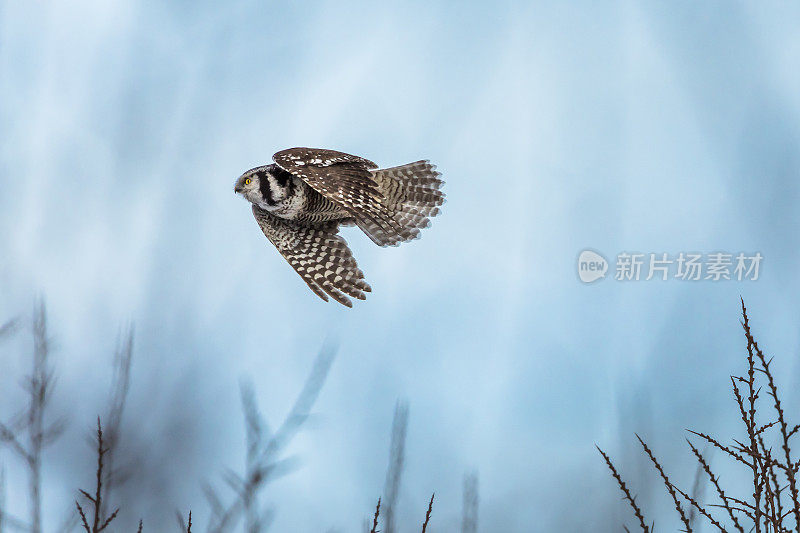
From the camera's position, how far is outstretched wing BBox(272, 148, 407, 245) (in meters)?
8.15

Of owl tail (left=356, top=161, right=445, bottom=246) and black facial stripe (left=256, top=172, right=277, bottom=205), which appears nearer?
black facial stripe (left=256, top=172, right=277, bottom=205)

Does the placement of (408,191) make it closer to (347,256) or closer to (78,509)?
(347,256)

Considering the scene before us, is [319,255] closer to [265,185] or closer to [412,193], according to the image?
[265,185]

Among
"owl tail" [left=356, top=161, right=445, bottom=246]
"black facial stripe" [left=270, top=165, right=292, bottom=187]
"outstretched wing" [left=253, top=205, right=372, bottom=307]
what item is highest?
"owl tail" [left=356, top=161, right=445, bottom=246]

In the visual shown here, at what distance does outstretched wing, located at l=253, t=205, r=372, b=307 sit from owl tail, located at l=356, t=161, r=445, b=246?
806 mm

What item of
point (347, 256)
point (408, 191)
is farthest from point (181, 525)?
point (408, 191)

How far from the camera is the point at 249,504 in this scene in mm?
3549

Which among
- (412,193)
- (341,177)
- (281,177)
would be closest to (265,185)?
(281,177)

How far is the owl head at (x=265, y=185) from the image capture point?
950 cm

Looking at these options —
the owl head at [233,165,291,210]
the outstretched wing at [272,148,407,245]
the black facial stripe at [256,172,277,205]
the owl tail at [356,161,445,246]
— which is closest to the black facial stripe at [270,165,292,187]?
the owl head at [233,165,291,210]

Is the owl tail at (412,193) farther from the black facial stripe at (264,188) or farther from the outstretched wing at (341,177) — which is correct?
the black facial stripe at (264,188)

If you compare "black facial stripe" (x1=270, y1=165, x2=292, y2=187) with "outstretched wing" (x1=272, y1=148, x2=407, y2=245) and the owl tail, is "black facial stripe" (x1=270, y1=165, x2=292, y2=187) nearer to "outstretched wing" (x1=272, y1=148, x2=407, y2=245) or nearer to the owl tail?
"outstretched wing" (x1=272, y1=148, x2=407, y2=245)

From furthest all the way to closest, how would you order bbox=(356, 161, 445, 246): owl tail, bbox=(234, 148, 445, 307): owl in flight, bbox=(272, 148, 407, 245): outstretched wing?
bbox=(356, 161, 445, 246): owl tail < bbox=(234, 148, 445, 307): owl in flight < bbox=(272, 148, 407, 245): outstretched wing

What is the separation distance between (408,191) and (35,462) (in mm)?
6474
